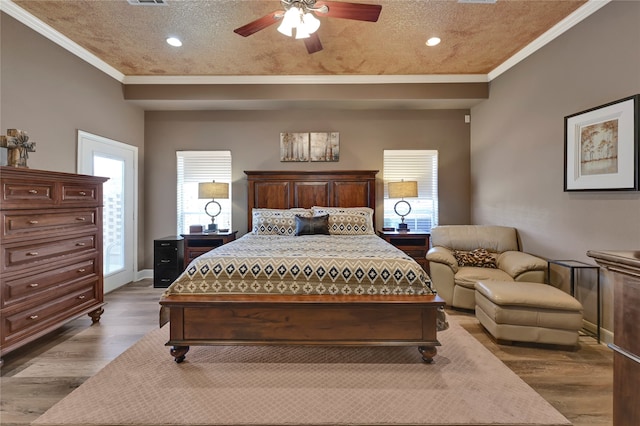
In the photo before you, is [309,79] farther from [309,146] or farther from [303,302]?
[303,302]

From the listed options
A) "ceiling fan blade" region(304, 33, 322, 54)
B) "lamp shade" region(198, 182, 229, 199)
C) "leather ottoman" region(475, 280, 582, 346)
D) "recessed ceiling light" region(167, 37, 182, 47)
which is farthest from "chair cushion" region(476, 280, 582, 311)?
"recessed ceiling light" region(167, 37, 182, 47)

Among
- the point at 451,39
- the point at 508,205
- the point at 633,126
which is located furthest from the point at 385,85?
the point at 633,126

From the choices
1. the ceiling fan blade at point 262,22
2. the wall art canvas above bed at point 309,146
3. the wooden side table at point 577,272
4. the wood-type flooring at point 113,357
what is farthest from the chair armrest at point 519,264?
the ceiling fan blade at point 262,22

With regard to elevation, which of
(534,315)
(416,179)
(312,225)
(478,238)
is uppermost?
(416,179)

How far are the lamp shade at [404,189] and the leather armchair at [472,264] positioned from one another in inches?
28.0

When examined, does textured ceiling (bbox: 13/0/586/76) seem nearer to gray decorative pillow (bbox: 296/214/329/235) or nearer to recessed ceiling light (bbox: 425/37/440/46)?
recessed ceiling light (bbox: 425/37/440/46)

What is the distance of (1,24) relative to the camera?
8.87 ft

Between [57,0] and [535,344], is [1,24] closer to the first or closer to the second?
[57,0]

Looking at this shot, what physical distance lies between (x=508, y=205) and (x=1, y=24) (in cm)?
587

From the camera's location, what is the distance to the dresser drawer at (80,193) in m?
2.68

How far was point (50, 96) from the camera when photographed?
320 centimetres

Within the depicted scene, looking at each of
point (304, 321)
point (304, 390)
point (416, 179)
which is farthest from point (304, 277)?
point (416, 179)

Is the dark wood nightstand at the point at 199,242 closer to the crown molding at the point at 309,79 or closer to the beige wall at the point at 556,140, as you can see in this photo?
the crown molding at the point at 309,79

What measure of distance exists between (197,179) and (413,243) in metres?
3.62
